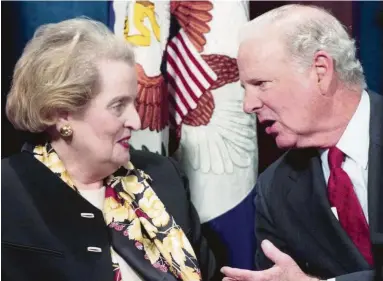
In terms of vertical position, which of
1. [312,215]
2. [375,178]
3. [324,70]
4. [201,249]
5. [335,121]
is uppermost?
[324,70]

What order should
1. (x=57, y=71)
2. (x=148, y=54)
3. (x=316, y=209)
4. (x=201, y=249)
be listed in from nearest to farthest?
(x=57, y=71)
(x=316, y=209)
(x=201, y=249)
(x=148, y=54)

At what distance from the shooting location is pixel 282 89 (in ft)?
5.66

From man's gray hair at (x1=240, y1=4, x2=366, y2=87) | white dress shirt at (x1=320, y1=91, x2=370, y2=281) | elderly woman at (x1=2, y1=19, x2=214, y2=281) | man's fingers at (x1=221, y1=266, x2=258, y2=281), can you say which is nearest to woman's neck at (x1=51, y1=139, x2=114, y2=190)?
elderly woman at (x1=2, y1=19, x2=214, y2=281)

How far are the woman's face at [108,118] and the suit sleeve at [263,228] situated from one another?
398mm

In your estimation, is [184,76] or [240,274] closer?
[240,274]

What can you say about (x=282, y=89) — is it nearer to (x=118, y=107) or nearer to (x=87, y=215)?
(x=118, y=107)

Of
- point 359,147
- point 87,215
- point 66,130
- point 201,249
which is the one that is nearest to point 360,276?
point 359,147

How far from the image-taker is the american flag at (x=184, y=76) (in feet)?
6.80

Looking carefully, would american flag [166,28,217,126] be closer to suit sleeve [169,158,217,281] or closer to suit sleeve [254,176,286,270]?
suit sleeve [169,158,217,281]

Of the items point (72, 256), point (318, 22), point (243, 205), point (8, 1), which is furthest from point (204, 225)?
point (8, 1)

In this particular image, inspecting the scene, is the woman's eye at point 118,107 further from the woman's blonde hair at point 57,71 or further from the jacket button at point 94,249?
the jacket button at point 94,249

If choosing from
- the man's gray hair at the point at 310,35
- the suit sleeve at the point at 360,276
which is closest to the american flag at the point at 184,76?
the man's gray hair at the point at 310,35

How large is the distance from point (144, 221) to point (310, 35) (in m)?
0.62

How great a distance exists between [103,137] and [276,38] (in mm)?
483
